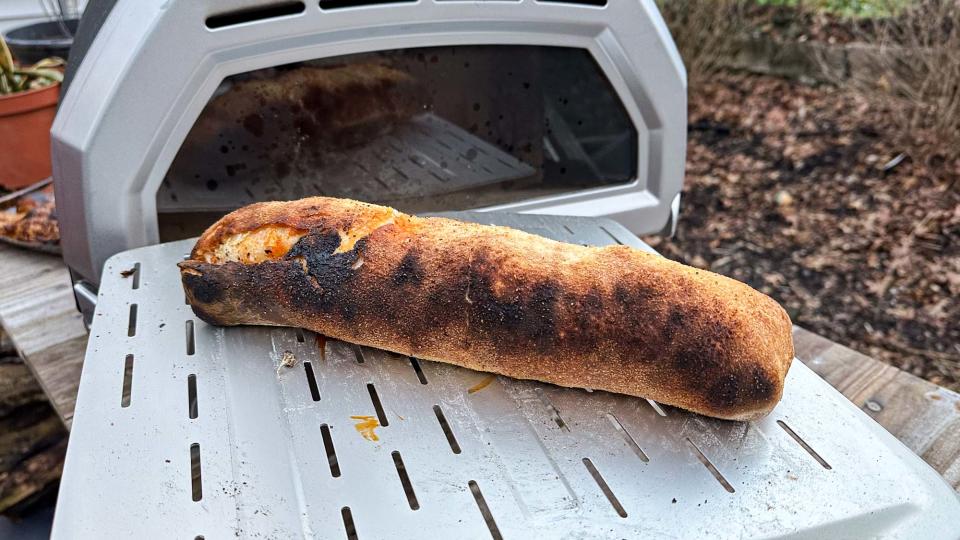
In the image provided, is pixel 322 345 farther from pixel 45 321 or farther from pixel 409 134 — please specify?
pixel 45 321

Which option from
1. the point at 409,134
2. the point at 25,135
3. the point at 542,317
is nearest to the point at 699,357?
the point at 542,317

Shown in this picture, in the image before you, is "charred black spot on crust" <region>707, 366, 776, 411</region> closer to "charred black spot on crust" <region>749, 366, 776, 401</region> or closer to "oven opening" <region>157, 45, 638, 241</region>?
"charred black spot on crust" <region>749, 366, 776, 401</region>

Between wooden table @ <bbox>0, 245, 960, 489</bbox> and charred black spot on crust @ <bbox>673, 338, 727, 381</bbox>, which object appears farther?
wooden table @ <bbox>0, 245, 960, 489</bbox>

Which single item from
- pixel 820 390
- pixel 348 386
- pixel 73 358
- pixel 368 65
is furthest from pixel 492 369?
pixel 73 358

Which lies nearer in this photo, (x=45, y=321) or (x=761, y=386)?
(x=761, y=386)

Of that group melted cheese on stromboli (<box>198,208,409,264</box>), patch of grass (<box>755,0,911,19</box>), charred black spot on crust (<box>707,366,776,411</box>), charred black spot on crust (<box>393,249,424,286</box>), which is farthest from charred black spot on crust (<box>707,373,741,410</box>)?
patch of grass (<box>755,0,911,19</box>)

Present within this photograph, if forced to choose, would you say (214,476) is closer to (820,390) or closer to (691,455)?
(691,455)

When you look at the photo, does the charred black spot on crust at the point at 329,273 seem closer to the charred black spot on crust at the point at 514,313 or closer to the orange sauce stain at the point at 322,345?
the orange sauce stain at the point at 322,345
